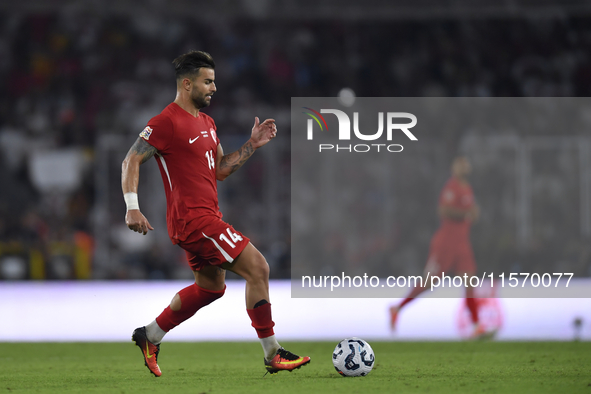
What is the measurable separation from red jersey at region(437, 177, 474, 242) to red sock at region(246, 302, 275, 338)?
456cm

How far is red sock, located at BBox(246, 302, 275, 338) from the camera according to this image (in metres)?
4.92

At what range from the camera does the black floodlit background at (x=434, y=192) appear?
11148 mm

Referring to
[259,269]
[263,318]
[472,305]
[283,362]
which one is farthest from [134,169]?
[472,305]

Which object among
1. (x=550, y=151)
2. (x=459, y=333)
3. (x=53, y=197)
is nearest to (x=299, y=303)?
(x=459, y=333)

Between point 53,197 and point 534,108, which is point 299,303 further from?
point 53,197

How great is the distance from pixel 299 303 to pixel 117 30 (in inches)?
405

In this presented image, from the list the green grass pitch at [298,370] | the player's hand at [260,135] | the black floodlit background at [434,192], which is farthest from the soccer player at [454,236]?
the player's hand at [260,135]

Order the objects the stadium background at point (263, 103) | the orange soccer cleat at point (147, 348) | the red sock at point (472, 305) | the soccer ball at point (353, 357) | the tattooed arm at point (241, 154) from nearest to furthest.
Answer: the soccer ball at point (353, 357) < the orange soccer cleat at point (147, 348) < the tattooed arm at point (241, 154) < the red sock at point (472, 305) < the stadium background at point (263, 103)

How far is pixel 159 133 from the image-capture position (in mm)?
4930

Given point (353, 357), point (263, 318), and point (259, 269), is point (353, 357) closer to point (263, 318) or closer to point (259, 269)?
point (263, 318)

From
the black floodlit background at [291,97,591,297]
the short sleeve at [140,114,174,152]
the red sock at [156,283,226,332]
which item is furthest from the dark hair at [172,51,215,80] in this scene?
the black floodlit background at [291,97,591,297]

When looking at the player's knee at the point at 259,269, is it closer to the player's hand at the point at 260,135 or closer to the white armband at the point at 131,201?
the white armband at the point at 131,201

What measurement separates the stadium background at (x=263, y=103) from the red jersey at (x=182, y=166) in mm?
6504

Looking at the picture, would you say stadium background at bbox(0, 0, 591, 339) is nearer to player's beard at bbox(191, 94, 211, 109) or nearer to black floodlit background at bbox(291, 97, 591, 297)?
black floodlit background at bbox(291, 97, 591, 297)
